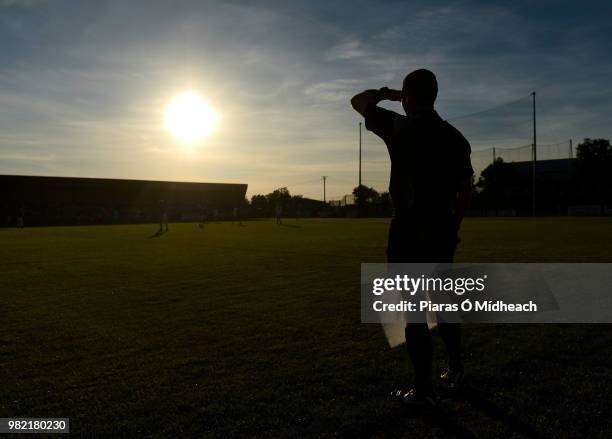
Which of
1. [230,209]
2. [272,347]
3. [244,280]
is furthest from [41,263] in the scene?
[230,209]

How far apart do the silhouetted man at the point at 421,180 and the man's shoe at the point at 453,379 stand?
28cm

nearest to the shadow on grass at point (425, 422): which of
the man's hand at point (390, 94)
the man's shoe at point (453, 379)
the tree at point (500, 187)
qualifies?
the man's shoe at point (453, 379)

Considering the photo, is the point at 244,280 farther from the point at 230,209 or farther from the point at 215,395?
the point at 230,209

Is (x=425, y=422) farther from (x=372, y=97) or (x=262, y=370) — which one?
(x=372, y=97)

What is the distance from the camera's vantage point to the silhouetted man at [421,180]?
2822mm

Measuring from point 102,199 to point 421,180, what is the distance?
73.9 m

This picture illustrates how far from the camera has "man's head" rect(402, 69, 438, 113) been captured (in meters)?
2.87

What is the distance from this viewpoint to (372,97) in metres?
2.97

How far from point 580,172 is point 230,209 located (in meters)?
55.1

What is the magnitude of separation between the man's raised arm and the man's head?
5.1 inches

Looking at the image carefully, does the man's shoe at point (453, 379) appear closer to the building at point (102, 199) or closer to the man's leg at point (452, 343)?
the man's leg at point (452, 343)

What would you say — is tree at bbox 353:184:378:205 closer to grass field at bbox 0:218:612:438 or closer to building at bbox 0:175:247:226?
building at bbox 0:175:247:226

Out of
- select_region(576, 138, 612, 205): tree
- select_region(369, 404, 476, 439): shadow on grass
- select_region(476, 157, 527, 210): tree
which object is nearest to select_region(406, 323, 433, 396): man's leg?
select_region(369, 404, 476, 439): shadow on grass

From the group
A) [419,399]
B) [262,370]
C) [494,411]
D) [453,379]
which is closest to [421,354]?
[419,399]
